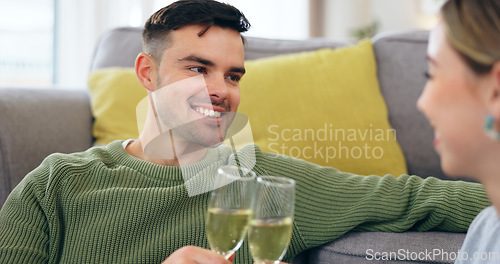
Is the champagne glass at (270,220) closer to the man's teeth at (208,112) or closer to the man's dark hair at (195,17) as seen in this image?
the man's teeth at (208,112)

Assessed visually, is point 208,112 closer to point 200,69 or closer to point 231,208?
point 200,69

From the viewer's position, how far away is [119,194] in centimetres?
121

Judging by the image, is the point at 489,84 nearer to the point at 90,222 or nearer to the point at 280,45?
the point at 90,222

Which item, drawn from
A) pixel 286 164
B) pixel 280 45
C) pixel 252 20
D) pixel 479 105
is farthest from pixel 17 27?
pixel 479 105

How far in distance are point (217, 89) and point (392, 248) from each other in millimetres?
538

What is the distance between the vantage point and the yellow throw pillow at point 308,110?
1753 millimetres

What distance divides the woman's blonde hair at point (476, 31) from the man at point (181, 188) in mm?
622

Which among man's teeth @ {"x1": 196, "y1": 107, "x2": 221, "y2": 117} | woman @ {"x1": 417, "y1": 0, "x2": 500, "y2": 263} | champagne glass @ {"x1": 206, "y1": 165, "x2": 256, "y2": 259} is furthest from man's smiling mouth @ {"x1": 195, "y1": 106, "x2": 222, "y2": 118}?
woman @ {"x1": 417, "y1": 0, "x2": 500, "y2": 263}

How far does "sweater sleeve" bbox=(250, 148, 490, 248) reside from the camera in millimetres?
1220

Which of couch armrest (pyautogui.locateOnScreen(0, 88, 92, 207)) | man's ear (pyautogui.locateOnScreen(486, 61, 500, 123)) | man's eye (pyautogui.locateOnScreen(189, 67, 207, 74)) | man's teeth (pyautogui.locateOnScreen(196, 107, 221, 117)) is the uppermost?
man's ear (pyautogui.locateOnScreen(486, 61, 500, 123))

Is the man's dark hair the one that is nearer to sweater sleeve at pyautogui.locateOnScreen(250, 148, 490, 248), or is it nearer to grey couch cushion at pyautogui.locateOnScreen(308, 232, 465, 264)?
sweater sleeve at pyautogui.locateOnScreen(250, 148, 490, 248)

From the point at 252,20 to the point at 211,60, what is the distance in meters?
2.76

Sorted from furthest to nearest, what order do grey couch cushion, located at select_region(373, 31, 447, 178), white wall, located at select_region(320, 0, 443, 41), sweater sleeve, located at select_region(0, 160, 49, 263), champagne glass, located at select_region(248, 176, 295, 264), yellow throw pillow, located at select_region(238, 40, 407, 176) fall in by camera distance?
white wall, located at select_region(320, 0, 443, 41)
grey couch cushion, located at select_region(373, 31, 447, 178)
yellow throw pillow, located at select_region(238, 40, 407, 176)
sweater sleeve, located at select_region(0, 160, 49, 263)
champagne glass, located at select_region(248, 176, 295, 264)

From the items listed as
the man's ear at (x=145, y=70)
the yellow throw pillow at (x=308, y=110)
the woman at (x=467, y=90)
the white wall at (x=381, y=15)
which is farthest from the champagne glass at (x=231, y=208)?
the white wall at (x=381, y=15)
